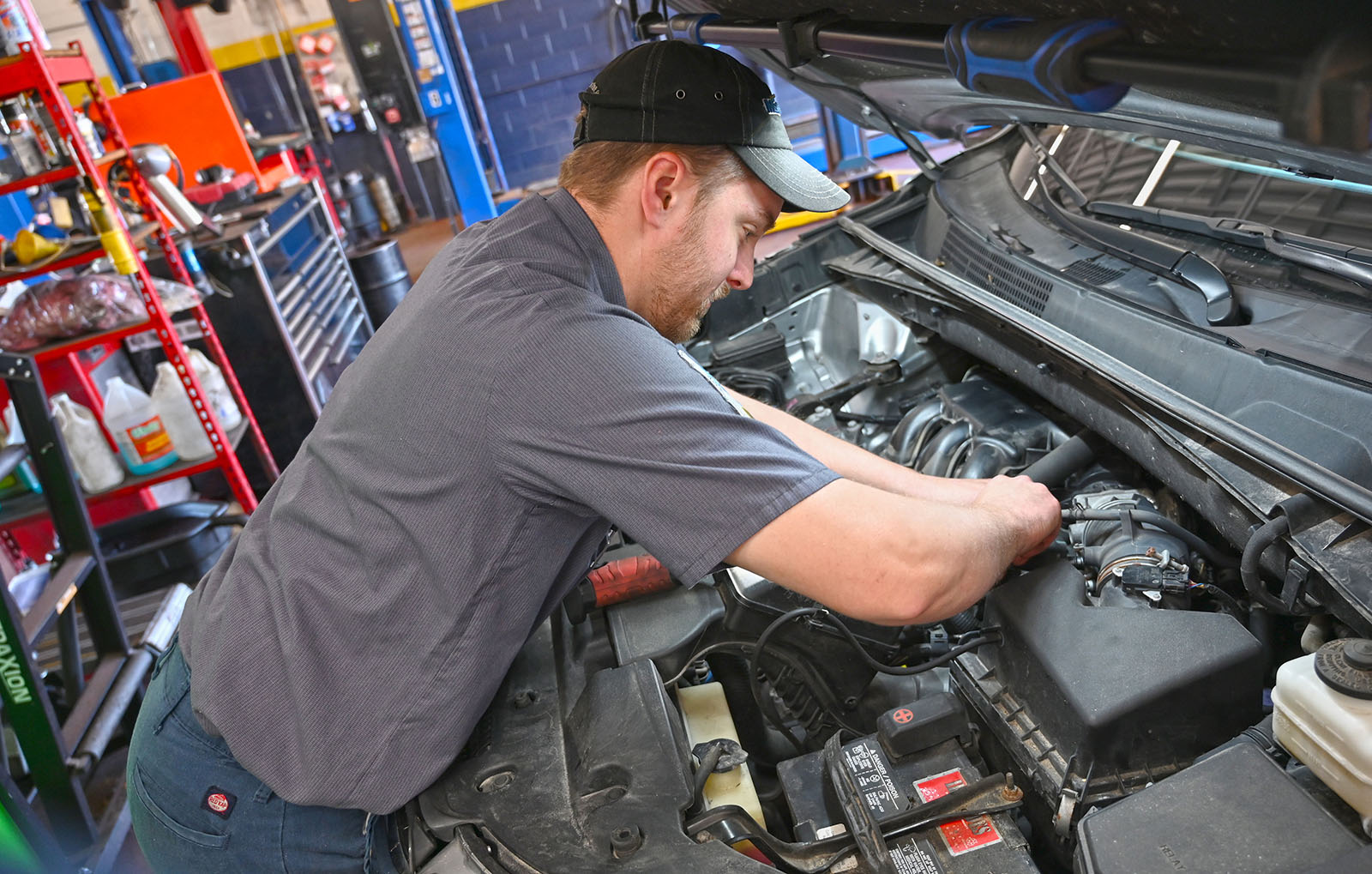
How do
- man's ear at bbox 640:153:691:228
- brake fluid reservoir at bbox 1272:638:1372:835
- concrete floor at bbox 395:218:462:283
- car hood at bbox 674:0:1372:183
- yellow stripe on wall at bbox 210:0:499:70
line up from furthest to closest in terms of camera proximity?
yellow stripe on wall at bbox 210:0:499:70, concrete floor at bbox 395:218:462:283, man's ear at bbox 640:153:691:228, brake fluid reservoir at bbox 1272:638:1372:835, car hood at bbox 674:0:1372:183

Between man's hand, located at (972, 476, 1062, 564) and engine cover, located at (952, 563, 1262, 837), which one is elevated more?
man's hand, located at (972, 476, 1062, 564)

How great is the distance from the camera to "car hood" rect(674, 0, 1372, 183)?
61cm

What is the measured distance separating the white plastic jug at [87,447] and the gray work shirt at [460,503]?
2.30 m

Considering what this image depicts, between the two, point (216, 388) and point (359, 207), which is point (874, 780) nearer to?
point (216, 388)

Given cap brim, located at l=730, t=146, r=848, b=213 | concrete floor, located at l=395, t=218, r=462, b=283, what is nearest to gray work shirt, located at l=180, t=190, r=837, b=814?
cap brim, located at l=730, t=146, r=848, b=213

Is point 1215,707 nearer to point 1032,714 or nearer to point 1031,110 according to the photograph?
point 1032,714

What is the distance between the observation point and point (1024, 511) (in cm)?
127

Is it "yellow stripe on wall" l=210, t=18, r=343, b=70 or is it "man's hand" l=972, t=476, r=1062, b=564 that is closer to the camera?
"man's hand" l=972, t=476, r=1062, b=564

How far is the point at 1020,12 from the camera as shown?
84 cm

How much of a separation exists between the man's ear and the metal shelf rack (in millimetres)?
2001

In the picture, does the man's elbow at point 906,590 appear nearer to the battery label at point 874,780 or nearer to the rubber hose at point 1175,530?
the battery label at point 874,780

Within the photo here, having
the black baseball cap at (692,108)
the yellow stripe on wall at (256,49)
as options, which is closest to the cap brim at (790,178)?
the black baseball cap at (692,108)

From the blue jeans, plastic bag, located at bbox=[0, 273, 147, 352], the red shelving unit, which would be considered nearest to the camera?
the blue jeans

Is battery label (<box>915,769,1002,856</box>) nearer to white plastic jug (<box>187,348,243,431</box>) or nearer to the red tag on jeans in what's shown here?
the red tag on jeans
